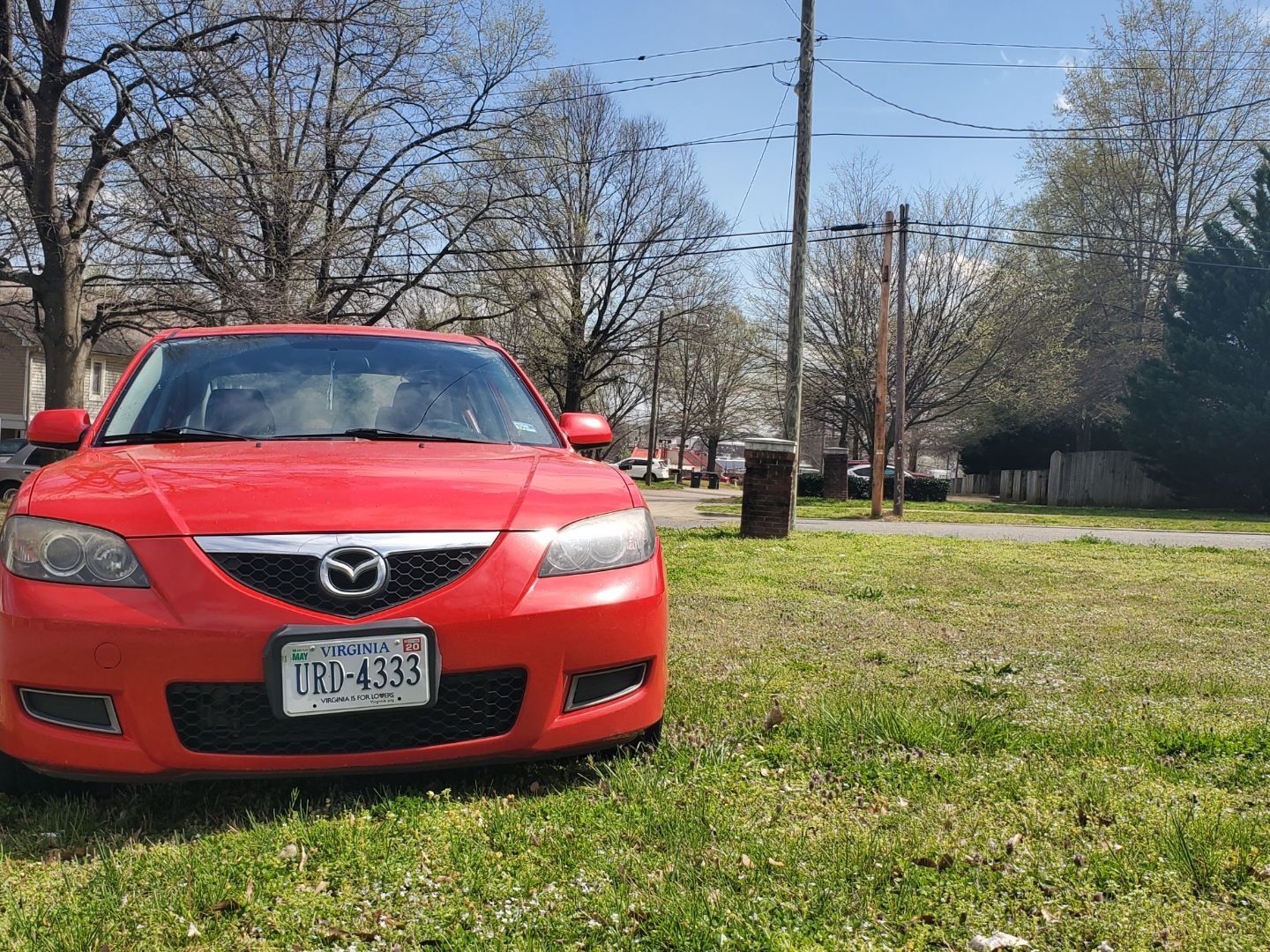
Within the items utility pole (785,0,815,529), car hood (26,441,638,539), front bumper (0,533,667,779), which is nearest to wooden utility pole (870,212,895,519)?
utility pole (785,0,815,529)

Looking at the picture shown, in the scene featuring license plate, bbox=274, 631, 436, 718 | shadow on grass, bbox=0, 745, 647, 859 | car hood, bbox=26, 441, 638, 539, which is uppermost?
car hood, bbox=26, 441, 638, 539

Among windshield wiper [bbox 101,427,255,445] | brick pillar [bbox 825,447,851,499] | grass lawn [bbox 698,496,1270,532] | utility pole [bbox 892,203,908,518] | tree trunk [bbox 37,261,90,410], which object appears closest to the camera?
windshield wiper [bbox 101,427,255,445]

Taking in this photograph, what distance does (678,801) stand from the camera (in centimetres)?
258

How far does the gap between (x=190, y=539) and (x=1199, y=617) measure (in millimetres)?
5991

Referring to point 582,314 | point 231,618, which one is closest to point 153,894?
point 231,618

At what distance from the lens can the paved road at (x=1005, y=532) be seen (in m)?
12.5

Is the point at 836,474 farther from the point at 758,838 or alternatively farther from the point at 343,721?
the point at 343,721

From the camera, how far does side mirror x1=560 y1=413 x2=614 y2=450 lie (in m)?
3.97

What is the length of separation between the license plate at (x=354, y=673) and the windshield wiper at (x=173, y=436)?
1305 millimetres

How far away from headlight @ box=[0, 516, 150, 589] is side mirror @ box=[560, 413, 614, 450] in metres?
1.94

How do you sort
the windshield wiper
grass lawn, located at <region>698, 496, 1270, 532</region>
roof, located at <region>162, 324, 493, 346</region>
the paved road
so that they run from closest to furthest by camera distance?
the windshield wiper
roof, located at <region>162, 324, 493, 346</region>
the paved road
grass lawn, located at <region>698, 496, 1270, 532</region>

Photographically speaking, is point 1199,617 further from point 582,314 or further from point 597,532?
point 582,314

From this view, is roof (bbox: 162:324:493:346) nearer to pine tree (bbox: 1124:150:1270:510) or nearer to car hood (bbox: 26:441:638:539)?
car hood (bbox: 26:441:638:539)

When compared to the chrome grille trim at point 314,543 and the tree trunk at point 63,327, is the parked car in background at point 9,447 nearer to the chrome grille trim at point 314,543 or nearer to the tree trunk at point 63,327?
the tree trunk at point 63,327
